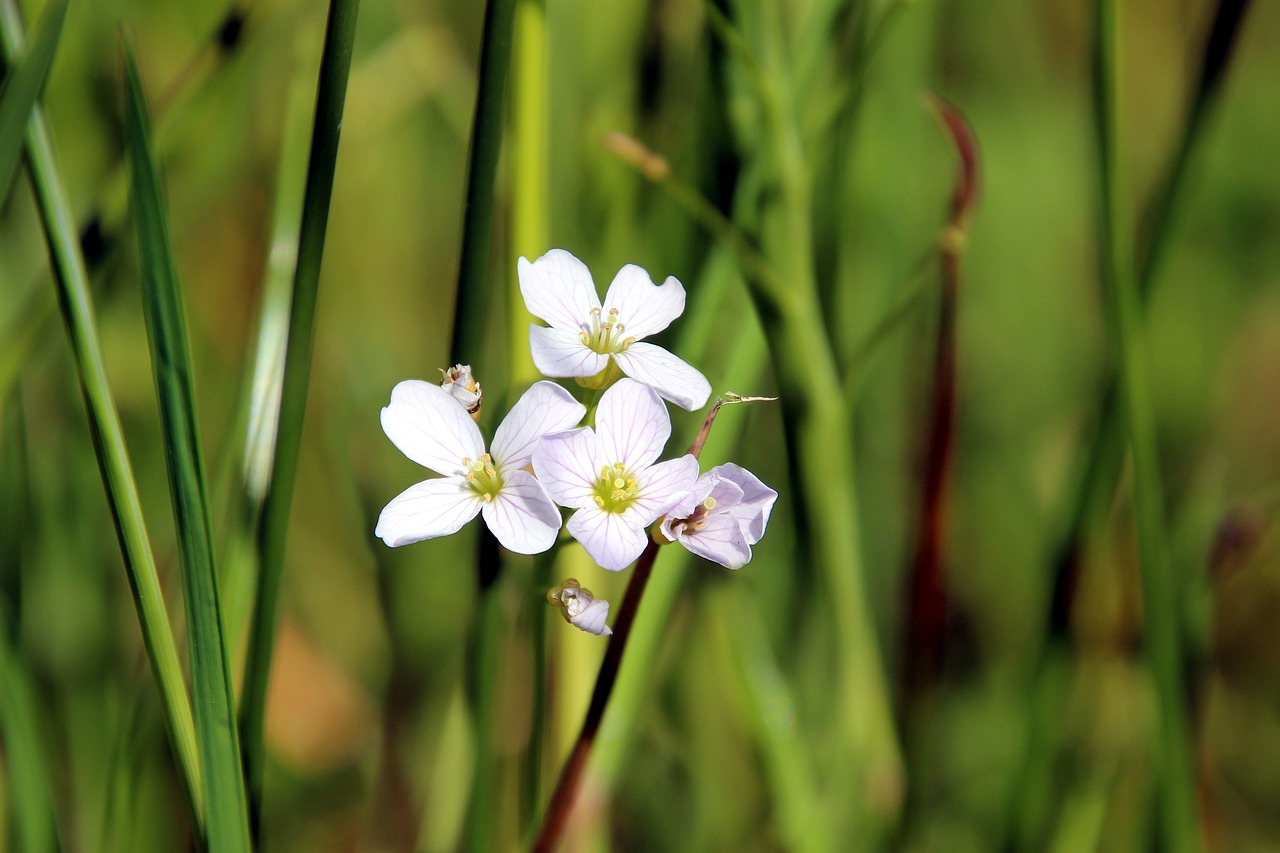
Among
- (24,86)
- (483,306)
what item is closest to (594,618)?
(483,306)

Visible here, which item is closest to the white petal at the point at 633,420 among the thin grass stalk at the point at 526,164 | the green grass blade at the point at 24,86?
the thin grass stalk at the point at 526,164

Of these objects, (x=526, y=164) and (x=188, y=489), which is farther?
(x=526, y=164)

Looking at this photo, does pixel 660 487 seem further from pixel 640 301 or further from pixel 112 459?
pixel 112 459

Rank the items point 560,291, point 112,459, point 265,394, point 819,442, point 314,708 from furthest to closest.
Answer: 1. point 314,708
2. point 819,442
3. point 265,394
4. point 560,291
5. point 112,459

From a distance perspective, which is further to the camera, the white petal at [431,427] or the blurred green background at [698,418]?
the blurred green background at [698,418]

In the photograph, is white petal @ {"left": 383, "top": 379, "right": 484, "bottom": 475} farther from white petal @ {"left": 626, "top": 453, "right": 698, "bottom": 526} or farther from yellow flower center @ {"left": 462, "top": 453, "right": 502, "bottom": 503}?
white petal @ {"left": 626, "top": 453, "right": 698, "bottom": 526}

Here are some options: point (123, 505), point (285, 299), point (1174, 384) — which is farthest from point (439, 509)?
Result: point (1174, 384)

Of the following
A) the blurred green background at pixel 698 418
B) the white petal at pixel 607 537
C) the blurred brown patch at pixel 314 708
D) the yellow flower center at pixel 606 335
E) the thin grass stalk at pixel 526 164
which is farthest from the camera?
the blurred brown patch at pixel 314 708

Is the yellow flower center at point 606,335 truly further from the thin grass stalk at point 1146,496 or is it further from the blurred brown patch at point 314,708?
the blurred brown patch at point 314,708
